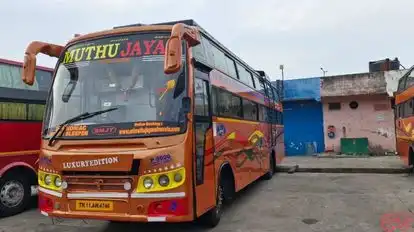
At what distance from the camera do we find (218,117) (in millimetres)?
6723

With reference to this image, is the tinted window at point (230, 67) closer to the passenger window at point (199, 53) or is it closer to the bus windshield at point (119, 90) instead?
the passenger window at point (199, 53)

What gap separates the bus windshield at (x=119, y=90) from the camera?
17.2 feet

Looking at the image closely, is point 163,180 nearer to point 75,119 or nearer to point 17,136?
point 75,119

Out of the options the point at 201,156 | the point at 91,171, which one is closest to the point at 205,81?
the point at 201,156

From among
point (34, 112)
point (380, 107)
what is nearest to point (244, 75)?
point (34, 112)

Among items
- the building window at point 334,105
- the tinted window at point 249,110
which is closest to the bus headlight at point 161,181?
the tinted window at point 249,110

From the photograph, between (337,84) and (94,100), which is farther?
(337,84)

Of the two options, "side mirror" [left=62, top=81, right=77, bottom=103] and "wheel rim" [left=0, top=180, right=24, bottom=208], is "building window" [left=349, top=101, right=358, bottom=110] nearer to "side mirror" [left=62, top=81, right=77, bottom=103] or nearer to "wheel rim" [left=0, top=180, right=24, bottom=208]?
"wheel rim" [left=0, top=180, right=24, bottom=208]

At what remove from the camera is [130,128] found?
5.21 m

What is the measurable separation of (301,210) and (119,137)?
417 centimetres

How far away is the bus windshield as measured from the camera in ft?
17.2

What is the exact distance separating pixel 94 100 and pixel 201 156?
1.62 m

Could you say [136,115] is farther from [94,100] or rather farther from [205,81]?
[205,81]

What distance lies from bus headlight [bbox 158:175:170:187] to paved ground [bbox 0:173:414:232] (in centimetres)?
177
